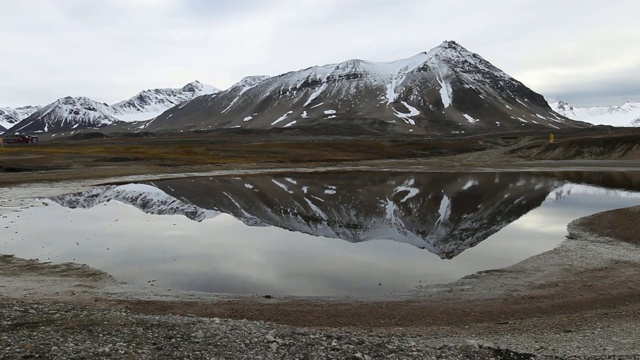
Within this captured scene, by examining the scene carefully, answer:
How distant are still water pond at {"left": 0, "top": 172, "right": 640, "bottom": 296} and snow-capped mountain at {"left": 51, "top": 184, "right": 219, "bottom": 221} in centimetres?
9

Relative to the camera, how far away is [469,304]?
1465cm

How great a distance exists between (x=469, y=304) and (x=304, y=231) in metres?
13.5

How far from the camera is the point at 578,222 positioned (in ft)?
88.6

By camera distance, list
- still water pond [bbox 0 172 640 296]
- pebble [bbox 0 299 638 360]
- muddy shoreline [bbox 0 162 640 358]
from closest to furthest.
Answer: pebble [bbox 0 299 638 360], muddy shoreline [bbox 0 162 640 358], still water pond [bbox 0 172 640 296]

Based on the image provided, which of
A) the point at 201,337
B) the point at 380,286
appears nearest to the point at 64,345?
the point at 201,337

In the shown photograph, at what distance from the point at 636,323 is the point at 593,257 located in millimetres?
7734

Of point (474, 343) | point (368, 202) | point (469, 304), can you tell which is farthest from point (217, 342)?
point (368, 202)

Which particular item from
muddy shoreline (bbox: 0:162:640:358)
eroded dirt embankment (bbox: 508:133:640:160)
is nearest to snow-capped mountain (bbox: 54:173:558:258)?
muddy shoreline (bbox: 0:162:640:358)

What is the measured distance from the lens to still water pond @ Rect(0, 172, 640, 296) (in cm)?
1805

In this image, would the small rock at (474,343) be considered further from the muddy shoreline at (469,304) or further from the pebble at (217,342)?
the muddy shoreline at (469,304)

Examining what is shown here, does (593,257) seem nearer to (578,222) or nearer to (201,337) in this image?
(578,222)

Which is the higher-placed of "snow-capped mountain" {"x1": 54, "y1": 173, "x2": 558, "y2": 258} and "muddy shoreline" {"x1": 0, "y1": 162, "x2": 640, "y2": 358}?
"snow-capped mountain" {"x1": 54, "y1": 173, "x2": 558, "y2": 258}

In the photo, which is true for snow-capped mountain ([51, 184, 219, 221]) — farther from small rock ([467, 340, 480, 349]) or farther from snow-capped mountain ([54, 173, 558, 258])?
small rock ([467, 340, 480, 349])

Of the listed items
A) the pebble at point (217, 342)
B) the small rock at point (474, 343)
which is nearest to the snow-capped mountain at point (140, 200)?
the pebble at point (217, 342)
